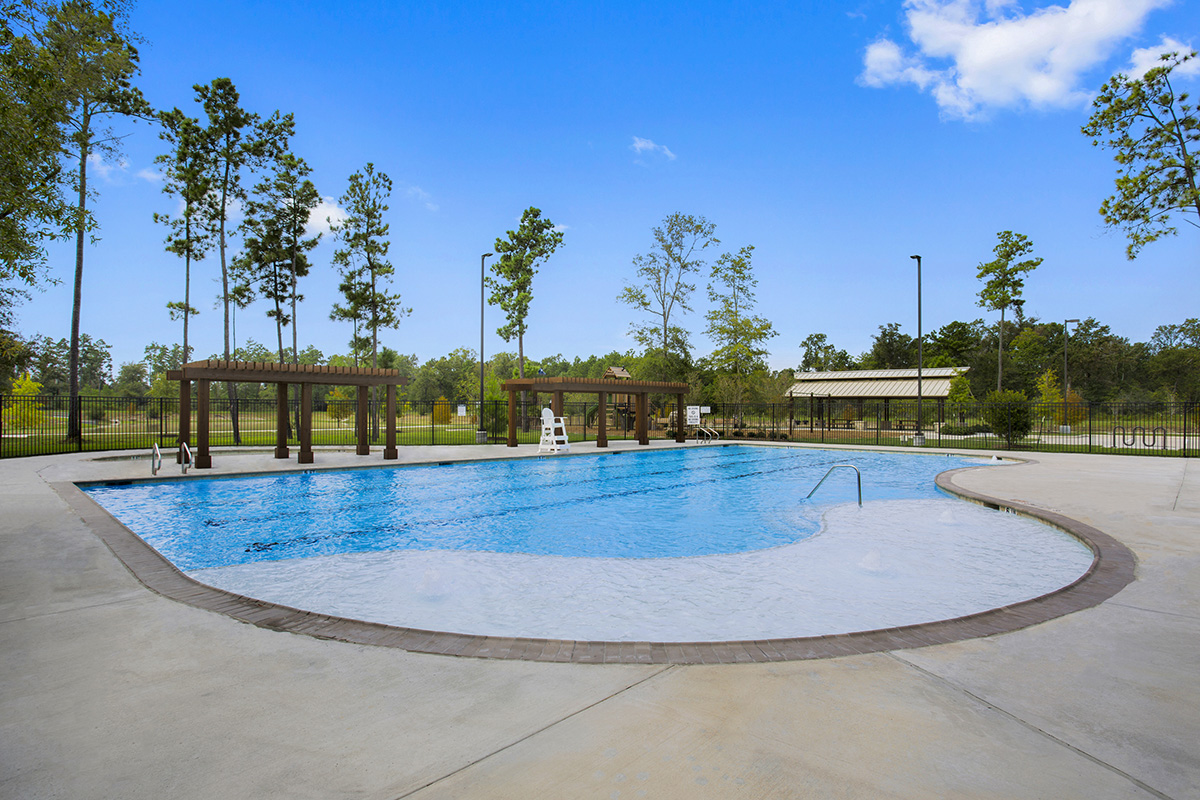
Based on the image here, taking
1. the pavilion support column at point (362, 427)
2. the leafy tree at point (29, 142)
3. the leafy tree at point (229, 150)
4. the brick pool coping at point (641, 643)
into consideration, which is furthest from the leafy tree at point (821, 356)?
the leafy tree at point (29, 142)

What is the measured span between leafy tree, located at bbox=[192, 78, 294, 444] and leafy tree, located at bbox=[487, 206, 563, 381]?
1249 cm

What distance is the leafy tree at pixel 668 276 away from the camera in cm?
3688

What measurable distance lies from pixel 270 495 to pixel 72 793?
10238mm

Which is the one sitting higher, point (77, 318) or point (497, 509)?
point (77, 318)

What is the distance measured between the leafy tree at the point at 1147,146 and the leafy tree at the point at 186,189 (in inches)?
1211

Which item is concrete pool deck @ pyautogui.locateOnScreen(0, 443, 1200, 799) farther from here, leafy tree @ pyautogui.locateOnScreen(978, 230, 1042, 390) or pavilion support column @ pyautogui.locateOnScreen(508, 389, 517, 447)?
leafy tree @ pyautogui.locateOnScreen(978, 230, 1042, 390)

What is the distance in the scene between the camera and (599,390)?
21.6m

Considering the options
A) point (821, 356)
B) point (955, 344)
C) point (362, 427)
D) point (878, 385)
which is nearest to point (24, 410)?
point (362, 427)

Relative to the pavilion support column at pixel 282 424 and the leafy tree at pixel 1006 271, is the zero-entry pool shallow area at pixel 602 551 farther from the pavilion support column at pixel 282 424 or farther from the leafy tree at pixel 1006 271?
the leafy tree at pixel 1006 271

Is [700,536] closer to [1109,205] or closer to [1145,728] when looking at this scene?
[1145,728]

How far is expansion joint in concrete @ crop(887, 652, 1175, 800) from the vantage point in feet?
6.97

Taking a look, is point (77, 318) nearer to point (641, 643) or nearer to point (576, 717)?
point (641, 643)

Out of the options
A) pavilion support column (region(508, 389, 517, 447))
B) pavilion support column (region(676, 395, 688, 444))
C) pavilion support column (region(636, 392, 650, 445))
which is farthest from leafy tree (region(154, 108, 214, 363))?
pavilion support column (region(676, 395, 688, 444))

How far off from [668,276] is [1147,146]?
74.9 ft
